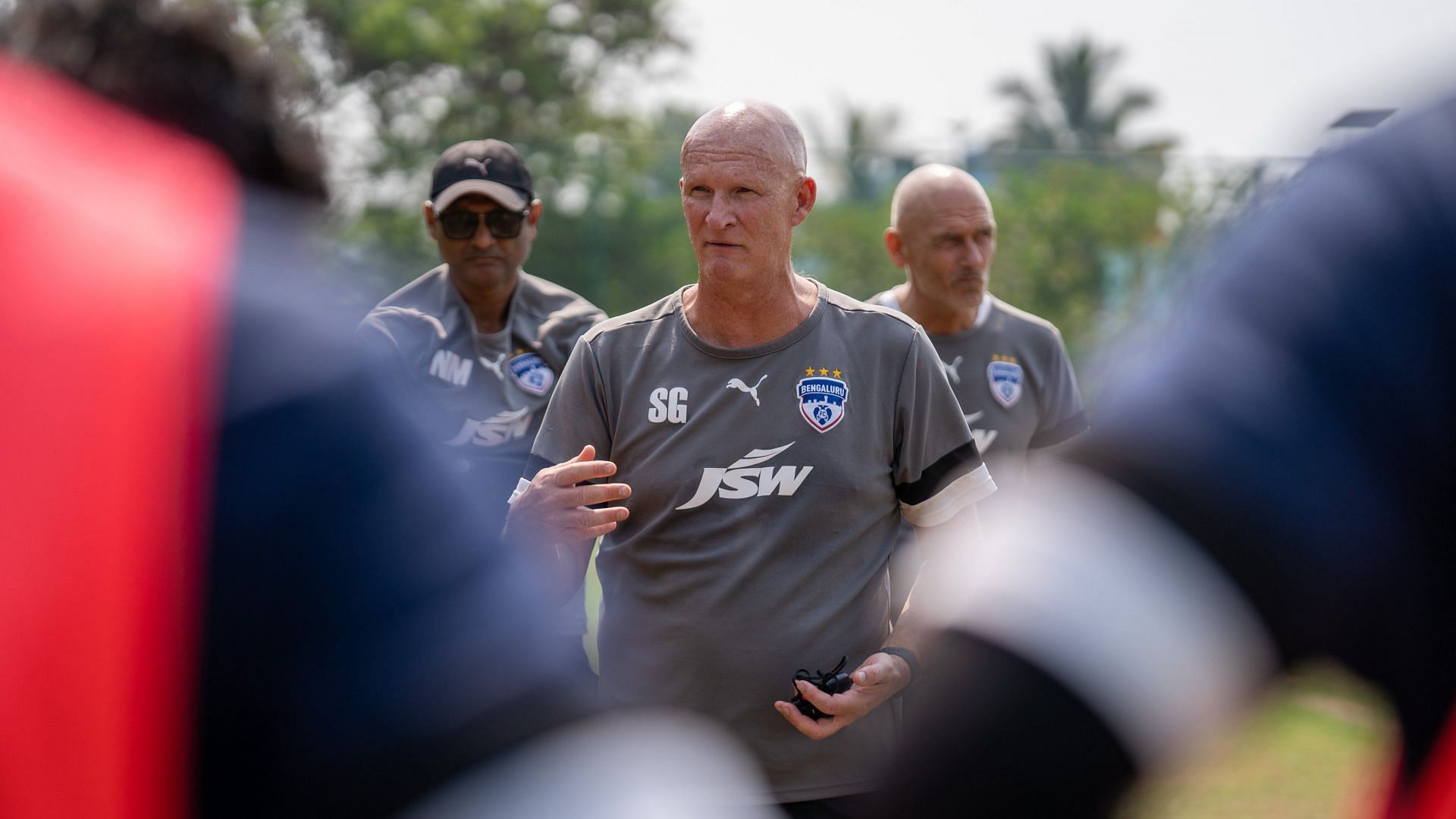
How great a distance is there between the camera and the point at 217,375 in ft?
2.72

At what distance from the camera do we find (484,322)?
4.44 metres

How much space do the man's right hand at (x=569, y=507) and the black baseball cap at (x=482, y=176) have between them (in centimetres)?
202

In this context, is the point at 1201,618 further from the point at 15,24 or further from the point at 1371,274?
the point at 15,24

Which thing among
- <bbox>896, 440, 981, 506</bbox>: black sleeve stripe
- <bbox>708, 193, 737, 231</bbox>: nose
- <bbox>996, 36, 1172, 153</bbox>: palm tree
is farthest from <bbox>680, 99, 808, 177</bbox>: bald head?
<bbox>996, 36, 1172, 153</bbox>: palm tree

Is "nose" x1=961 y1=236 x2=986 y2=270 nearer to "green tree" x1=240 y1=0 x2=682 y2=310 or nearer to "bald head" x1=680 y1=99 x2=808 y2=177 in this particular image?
"bald head" x1=680 y1=99 x2=808 y2=177

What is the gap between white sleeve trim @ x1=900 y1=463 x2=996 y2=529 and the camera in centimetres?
294

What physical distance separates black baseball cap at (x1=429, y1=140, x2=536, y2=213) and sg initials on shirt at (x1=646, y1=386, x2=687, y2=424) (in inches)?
68.4

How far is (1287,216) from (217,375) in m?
0.67

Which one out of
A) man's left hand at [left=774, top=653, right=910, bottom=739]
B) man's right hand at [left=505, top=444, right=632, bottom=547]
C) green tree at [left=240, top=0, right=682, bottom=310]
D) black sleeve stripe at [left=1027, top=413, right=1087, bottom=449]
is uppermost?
green tree at [left=240, top=0, right=682, bottom=310]

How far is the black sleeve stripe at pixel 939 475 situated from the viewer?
2963 millimetres

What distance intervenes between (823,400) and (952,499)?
1.26 ft

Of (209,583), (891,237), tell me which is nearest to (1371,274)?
(209,583)

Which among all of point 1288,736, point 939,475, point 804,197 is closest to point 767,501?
point 939,475

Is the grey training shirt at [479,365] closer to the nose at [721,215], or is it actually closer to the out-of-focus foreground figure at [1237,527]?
the nose at [721,215]
